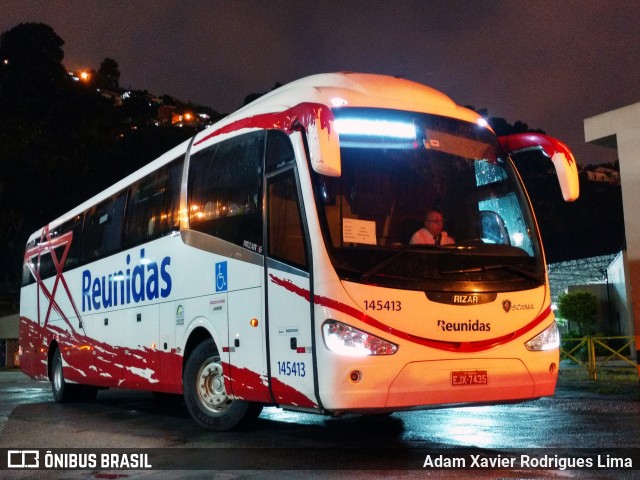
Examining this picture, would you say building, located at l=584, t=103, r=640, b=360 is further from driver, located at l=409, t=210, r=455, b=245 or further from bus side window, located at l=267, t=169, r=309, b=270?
bus side window, located at l=267, t=169, r=309, b=270

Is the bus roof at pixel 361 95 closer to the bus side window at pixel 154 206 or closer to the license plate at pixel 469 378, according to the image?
the bus side window at pixel 154 206

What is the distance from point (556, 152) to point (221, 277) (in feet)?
12.9

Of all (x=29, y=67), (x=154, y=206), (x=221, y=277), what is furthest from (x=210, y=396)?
(x=29, y=67)

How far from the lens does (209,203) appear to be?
9.76 meters

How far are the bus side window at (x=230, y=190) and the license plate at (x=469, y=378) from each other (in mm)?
2420

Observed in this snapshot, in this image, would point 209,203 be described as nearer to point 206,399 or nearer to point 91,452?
point 206,399

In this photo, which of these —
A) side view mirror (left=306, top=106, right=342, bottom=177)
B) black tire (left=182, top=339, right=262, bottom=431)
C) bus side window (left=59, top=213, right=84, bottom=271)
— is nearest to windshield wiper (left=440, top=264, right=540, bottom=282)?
side view mirror (left=306, top=106, right=342, bottom=177)

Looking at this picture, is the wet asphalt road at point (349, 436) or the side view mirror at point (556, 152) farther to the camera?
the side view mirror at point (556, 152)

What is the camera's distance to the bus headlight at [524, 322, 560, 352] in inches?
307

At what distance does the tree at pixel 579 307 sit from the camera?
27.6 meters

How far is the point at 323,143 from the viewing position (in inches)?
273

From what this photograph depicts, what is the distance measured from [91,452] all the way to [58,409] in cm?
596

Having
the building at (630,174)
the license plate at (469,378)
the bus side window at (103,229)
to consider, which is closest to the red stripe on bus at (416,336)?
the license plate at (469,378)

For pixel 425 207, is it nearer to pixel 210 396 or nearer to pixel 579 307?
pixel 210 396
